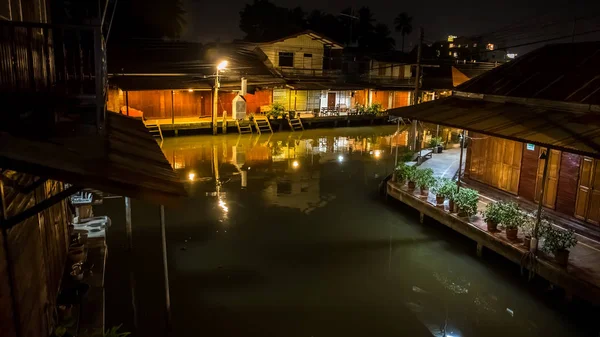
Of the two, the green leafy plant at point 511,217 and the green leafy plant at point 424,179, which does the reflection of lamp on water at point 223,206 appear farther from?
the green leafy plant at point 511,217

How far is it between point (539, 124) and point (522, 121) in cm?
56

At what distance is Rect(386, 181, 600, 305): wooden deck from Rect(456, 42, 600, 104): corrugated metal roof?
3646 millimetres

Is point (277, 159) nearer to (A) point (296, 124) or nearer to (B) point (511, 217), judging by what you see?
(A) point (296, 124)

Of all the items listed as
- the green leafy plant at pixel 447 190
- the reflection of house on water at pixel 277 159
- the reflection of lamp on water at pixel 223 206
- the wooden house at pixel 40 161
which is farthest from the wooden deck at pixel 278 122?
the wooden house at pixel 40 161

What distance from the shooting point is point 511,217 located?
1146cm

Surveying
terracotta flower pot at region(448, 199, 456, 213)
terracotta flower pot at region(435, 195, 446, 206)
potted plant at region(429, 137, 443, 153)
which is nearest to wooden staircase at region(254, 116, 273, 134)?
potted plant at region(429, 137, 443, 153)

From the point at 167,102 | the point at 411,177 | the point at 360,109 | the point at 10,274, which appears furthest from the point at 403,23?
the point at 10,274

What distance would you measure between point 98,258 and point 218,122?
23.5 metres

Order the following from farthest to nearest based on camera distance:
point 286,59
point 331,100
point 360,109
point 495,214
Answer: point 331,100, point 360,109, point 286,59, point 495,214

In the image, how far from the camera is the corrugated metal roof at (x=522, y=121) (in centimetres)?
984

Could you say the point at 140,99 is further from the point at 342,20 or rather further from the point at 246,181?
the point at 342,20

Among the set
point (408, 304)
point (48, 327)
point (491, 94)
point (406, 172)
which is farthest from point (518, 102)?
point (48, 327)

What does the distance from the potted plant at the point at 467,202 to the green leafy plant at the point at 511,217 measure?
1.27 meters

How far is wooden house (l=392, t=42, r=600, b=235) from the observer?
1097 cm
